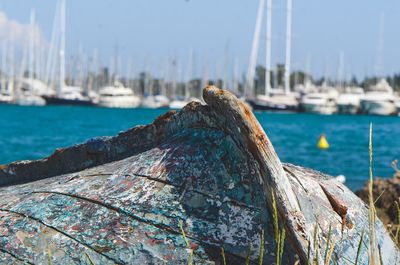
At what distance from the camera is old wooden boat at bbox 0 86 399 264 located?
3520 mm

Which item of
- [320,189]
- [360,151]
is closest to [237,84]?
[360,151]

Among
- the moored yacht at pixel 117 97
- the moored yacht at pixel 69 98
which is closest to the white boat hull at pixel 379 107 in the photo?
the moored yacht at pixel 117 97

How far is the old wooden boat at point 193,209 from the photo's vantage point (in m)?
3.52

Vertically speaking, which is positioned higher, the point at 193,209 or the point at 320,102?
the point at 193,209

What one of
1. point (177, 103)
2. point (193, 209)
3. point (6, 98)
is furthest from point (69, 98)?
point (193, 209)

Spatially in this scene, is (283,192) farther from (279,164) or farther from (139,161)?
(139,161)

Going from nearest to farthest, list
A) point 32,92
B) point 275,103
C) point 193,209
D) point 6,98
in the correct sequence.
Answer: point 193,209, point 275,103, point 32,92, point 6,98

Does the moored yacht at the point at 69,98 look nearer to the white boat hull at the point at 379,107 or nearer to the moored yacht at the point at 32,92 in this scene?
the moored yacht at the point at 32,92

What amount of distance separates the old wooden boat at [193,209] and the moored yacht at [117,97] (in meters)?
90.8

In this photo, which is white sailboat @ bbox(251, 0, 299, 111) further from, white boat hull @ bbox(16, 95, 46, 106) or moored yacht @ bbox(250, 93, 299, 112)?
white boat hull @ bbox(16, 95, 46, 106)

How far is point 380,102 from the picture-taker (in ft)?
307

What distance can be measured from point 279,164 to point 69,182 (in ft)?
3.82

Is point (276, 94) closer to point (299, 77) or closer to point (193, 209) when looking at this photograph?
point (299, 77)

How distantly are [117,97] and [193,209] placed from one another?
302 feet
